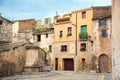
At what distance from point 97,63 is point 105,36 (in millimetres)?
4443

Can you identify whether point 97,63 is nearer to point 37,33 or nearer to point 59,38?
point 59,38

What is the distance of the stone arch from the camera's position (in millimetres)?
33219

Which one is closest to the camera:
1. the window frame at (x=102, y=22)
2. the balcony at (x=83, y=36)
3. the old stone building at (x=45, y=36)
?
the window frame at (x=102, y=22)

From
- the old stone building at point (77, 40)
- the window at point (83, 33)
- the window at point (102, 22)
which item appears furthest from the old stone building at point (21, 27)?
the window at point (102, 22)

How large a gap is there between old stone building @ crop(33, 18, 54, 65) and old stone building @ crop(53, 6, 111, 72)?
4.45 ft

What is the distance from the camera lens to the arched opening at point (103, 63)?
1308 inches

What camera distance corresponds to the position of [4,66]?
78.0 ft

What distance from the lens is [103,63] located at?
3372cm

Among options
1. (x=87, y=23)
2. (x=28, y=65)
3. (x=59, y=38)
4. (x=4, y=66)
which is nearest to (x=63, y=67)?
(x=59, y=38)

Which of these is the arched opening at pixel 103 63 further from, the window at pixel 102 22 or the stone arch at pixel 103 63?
the window at pixel 102 22

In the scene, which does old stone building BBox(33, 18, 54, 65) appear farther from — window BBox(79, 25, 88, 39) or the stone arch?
the stone arch

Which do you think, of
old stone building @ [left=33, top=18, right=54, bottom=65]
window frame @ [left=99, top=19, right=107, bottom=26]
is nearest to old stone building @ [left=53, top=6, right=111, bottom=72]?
window frame @ [left=99, top=19, right=107, bottom=26]

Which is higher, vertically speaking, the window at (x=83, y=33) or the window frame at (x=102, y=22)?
the window frame at (x=102, y=22)

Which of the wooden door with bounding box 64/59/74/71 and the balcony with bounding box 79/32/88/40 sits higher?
the balcony with bounding box 79/32/88/40
